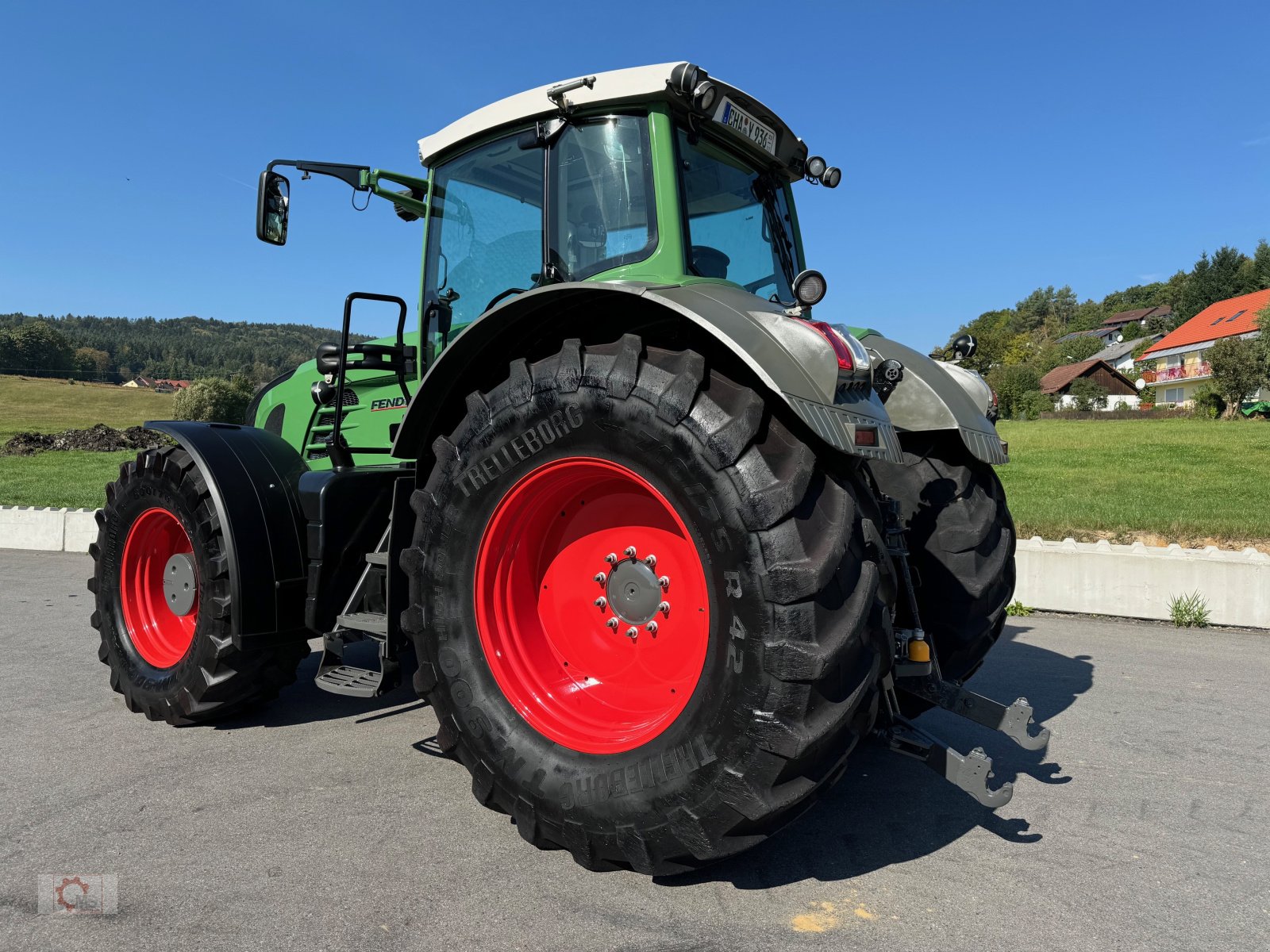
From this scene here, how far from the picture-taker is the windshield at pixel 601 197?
3166mm

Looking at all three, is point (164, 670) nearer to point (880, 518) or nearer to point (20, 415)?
point (880, 518)

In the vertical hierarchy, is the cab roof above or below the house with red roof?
below

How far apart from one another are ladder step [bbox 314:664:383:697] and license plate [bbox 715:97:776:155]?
8.39 feet

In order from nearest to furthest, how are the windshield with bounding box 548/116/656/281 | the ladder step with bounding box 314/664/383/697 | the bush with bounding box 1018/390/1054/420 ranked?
1. the windshield with bounding box 548/116/656/281
2. the ladder step with bounding box 314/664/383/697
3. the bush with bounding box 1018/390/1054/420

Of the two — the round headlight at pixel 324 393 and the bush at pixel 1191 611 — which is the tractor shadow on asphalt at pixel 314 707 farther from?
the bush at pixel 1191 611

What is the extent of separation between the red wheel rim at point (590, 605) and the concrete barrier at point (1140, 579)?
5087 mm

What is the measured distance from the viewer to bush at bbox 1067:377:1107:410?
6184 cm

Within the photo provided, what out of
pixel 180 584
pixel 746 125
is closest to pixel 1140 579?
pixel 746 125

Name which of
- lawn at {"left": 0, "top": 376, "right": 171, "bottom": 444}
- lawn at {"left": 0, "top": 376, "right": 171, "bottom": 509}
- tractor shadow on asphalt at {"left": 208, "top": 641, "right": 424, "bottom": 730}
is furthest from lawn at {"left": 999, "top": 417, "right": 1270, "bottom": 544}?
lawn at {"left": 0, "top": 376, "right": 171, "bottom": 444}

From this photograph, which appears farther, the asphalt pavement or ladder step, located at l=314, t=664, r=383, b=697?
ladder step, located at l=314, t=664, r=383, b=697

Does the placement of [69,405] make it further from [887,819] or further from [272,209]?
[887,819]

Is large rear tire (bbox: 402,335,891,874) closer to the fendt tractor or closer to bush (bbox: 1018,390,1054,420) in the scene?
the fendt tractor

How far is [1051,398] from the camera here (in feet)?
197

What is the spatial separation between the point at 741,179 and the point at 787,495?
1962 millimetres
